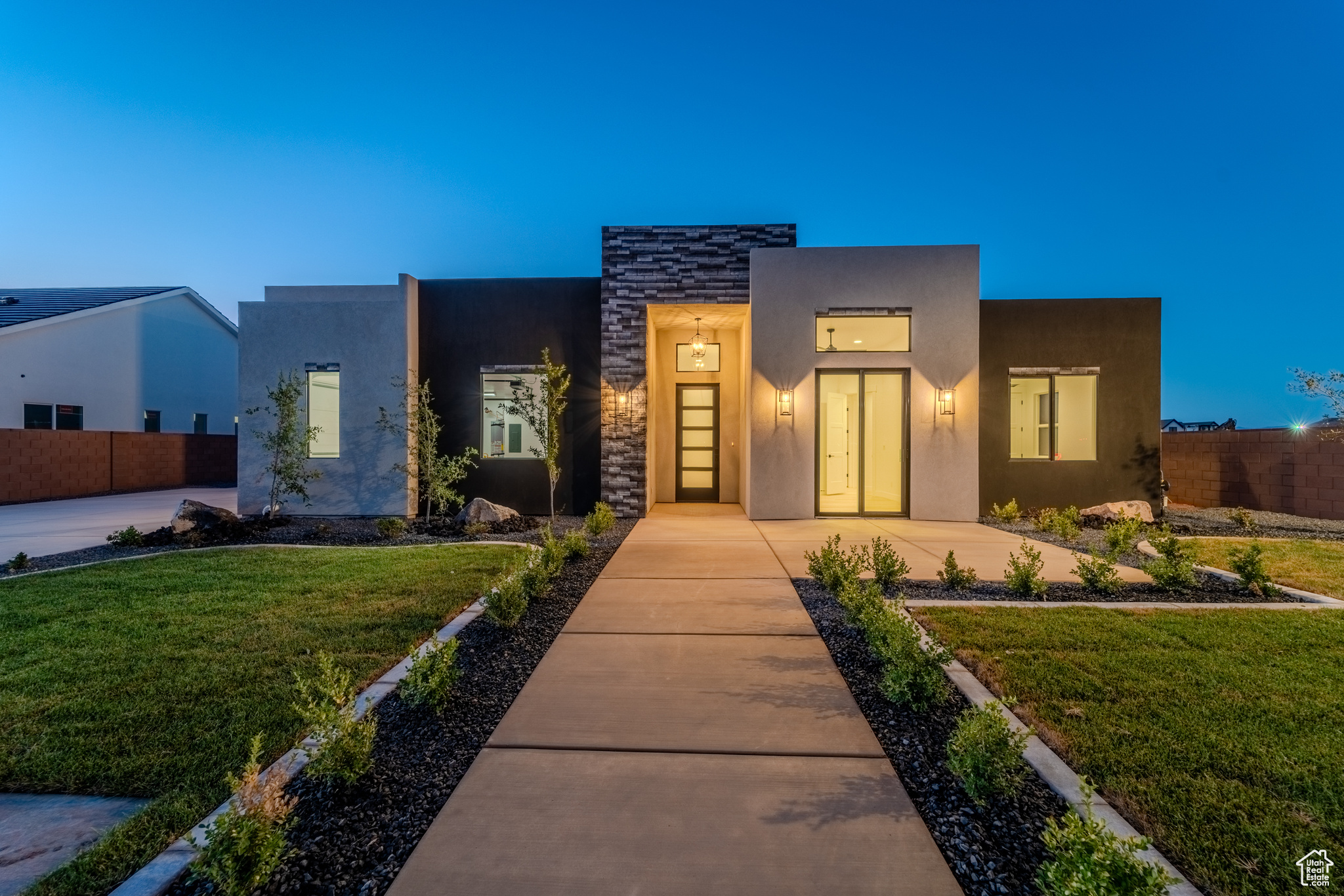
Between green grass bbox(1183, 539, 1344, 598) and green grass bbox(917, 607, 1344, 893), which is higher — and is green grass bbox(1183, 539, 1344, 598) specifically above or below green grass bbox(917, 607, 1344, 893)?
above

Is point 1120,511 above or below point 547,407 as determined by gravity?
below

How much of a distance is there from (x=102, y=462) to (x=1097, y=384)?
72.9 ft

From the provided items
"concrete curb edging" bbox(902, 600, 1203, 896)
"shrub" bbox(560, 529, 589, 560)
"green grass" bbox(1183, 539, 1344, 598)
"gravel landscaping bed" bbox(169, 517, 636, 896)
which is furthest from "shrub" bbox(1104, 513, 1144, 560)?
"gravel landscaping bed" bbox(169, 517, 636, 896)

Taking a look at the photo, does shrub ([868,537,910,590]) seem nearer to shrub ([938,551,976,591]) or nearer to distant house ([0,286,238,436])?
shrub ([938,551,976,591])

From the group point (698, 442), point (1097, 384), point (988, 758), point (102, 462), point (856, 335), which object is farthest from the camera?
point (102, 462)

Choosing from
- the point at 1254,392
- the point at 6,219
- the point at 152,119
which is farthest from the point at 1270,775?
the point at 1254,392

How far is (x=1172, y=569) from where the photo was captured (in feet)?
15.0

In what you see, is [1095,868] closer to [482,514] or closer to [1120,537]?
[1120,537]

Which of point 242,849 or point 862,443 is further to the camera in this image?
point 862,443

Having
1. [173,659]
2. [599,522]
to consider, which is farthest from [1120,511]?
[173,659]

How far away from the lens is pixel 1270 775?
206cm

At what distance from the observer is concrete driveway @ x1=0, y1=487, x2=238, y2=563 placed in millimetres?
7043

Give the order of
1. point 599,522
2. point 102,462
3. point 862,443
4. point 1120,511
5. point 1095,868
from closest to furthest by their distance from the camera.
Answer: point 1095,868
point 599,522
point 1120,511
point 862,443
point 102,462

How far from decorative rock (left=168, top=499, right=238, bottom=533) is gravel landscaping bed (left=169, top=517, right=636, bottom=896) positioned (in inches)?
244
